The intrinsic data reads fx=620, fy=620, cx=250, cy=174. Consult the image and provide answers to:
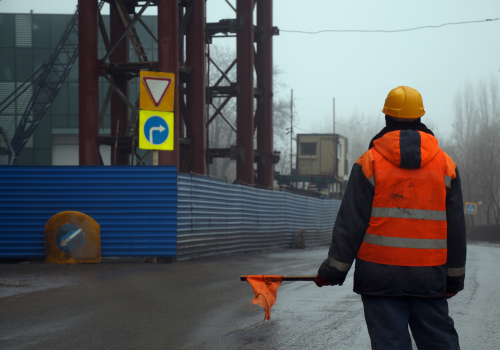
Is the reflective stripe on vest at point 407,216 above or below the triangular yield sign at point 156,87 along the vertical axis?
below

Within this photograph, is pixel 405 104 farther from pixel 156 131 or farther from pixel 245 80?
pixel 245 80

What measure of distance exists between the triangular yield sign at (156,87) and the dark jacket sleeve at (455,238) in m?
9.00

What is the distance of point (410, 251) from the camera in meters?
3.07

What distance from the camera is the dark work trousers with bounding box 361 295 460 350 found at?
9.90 feet

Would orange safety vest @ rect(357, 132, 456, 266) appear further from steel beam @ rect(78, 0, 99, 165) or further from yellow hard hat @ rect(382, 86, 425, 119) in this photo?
steel beam @ rect(78, 0, 99, 165)

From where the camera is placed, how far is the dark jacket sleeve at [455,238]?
3207mm

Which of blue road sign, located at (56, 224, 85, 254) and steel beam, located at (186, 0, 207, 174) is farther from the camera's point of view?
steel beam, located at (186, 0, 207, 174)

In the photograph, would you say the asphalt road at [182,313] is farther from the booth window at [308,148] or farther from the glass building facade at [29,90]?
the glass building facade at [29,90]

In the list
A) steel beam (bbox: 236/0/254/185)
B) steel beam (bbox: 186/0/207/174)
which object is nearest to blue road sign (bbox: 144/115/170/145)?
steel beam (bbox: 186/0/207/174)

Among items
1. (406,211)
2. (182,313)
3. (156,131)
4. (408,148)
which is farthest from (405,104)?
(156,131)

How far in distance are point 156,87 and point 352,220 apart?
358 inches

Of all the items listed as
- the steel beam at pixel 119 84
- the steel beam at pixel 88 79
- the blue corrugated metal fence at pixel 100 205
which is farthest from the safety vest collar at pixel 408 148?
the steel beam at pixel 119 84

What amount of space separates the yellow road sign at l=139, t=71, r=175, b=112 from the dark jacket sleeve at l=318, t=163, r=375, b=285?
8.82 metres

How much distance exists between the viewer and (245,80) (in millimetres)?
24047
